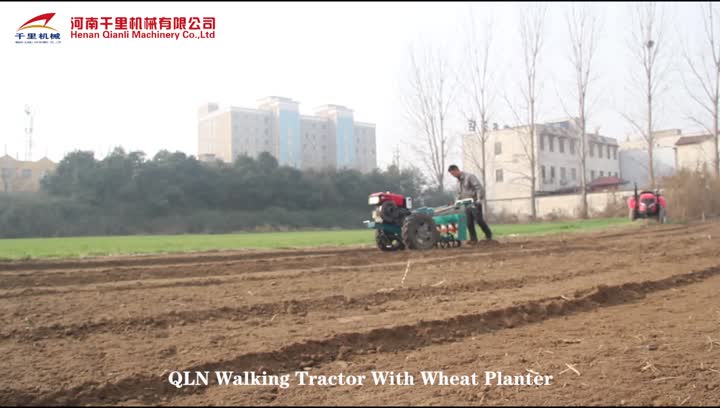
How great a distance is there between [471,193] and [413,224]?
1757mm

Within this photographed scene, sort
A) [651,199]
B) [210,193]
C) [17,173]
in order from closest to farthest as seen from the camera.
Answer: [17,173] < [651,199] < [210,193]

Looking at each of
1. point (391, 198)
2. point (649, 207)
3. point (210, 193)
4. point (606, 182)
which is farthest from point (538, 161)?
point (391, 198)

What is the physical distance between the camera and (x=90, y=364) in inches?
149

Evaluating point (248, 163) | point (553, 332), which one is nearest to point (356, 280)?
point (553, 332)

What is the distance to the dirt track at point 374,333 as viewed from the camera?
3.27 m

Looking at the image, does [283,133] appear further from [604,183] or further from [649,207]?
[649,207]

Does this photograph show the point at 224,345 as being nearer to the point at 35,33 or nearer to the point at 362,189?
the point at 35,33

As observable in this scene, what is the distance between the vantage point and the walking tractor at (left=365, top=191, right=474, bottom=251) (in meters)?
11.6

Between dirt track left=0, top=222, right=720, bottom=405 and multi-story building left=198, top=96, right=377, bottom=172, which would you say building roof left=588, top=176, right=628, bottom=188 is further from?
dirt track left=0, top=222, right=720, bottom=405

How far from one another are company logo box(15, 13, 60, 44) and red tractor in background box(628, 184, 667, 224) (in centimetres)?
2183

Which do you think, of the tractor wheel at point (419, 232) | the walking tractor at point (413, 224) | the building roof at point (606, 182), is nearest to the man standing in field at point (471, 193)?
the walking tractor at point (413, 224)

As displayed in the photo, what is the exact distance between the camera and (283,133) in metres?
54.8

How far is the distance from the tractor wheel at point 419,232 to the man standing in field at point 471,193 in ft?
3.56

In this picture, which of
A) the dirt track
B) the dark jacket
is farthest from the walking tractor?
the dirt track
